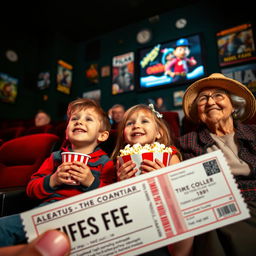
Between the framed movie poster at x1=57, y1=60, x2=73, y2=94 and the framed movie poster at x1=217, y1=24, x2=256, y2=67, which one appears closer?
the framed movie poster at x1=217, y1=24, x2=256, y2=67

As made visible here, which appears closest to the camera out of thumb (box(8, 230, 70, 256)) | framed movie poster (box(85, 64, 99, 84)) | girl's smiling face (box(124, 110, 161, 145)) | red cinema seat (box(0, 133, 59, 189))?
thumb (box(8, 230, 70, 256))

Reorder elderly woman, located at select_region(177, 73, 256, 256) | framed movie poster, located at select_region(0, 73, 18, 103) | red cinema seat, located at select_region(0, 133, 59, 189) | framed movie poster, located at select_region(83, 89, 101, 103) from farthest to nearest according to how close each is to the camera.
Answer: framed movie poster, located at select_region(83, 89, 101, 103) → framed movie poster, located at select_region(0, 73, 18, 103) → red cinema seat, located at select_region(0, 133, 59, 189) → elderly woman, located at select_region(177, 73, 256, 256)

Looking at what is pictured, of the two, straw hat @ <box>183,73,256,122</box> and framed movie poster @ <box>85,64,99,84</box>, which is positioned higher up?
framed movie poster @ <box>85,64,99,84</box>

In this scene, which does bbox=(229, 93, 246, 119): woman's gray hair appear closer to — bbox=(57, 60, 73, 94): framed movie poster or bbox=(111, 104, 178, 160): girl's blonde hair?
bbox=(111, 104, 178, 160): girl's blonde hair

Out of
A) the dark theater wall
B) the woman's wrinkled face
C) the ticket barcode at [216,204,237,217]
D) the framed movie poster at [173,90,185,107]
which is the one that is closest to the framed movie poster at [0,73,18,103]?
the dark theater wall

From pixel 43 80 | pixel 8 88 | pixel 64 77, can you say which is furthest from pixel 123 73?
pixel 8 88

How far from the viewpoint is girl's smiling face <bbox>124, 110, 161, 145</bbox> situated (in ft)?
3.51

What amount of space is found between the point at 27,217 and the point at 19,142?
39.9 inches

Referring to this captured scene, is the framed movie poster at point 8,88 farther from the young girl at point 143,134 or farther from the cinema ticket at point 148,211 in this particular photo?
the cinema ticket at point 148,211

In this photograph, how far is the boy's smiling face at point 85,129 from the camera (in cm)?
107

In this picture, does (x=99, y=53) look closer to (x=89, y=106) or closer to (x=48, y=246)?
(x=89, y=106)

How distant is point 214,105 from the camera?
3.71ft

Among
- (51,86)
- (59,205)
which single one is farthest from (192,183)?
(51,86)

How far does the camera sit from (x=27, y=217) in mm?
524
